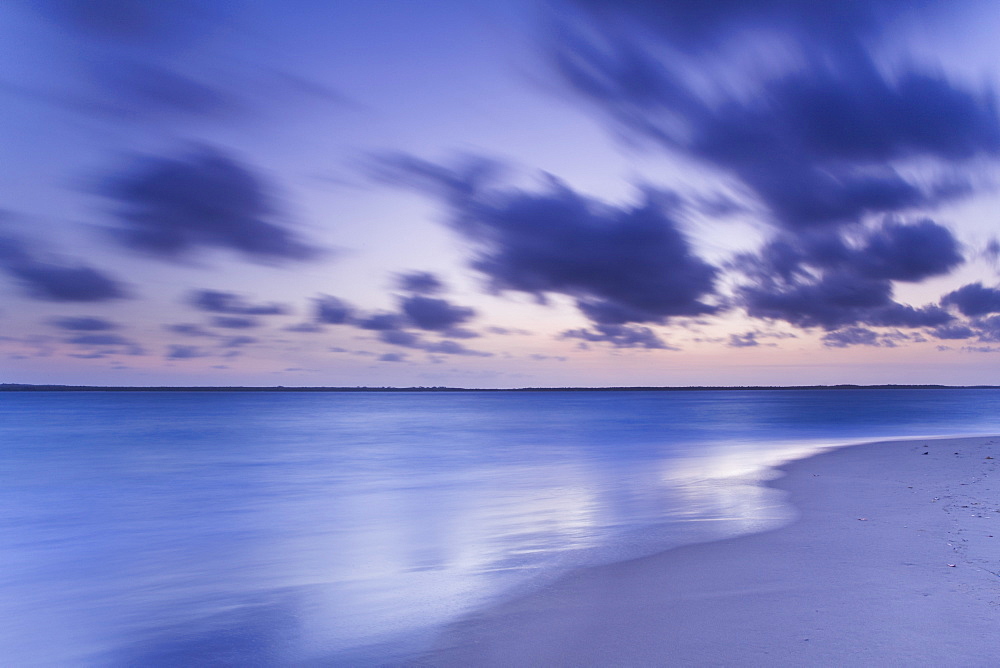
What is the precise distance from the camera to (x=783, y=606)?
187 inches

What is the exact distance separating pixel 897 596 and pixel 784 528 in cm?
293

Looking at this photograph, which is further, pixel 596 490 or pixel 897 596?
pixel 596 490

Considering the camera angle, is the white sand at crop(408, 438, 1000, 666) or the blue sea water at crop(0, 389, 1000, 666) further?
the blue sea water at crop(0, 389, 1000, 666)

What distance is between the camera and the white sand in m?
3.98

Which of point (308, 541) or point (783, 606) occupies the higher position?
point (783, 606)

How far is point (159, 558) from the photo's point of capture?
845 cm

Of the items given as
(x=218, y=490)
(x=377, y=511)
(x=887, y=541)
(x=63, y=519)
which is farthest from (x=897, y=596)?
(x=218, y=490)

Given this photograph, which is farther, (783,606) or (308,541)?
(308,541)

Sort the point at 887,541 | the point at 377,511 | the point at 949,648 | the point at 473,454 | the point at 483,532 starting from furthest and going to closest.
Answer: the point at 473,454 < the point at 377,511 < the point at 483,532 < the point at 887,541 < the point at 949,648

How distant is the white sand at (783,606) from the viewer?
3979 millimetres

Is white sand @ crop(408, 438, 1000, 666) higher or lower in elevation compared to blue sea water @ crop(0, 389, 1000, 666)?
higher

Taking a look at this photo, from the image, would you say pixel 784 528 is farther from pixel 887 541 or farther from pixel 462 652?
pixel 462 652

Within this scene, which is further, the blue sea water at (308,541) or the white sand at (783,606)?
the blue sea water at (308,541)

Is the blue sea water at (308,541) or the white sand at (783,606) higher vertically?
the white sand at (783,606)
